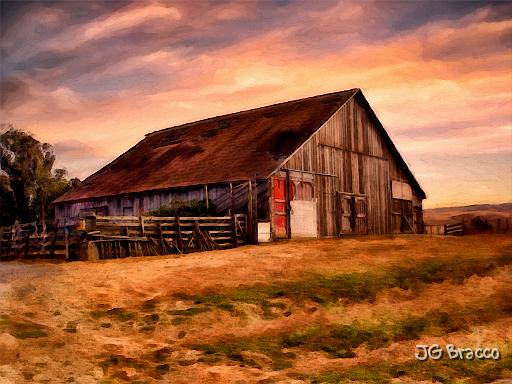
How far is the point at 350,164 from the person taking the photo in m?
30.2

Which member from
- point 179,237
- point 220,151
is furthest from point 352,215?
point 179,237

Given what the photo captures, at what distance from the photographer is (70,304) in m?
11.7

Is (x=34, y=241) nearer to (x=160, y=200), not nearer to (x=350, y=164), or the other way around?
(x=160, y=200)

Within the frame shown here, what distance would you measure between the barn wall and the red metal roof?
38cm

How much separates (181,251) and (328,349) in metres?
12.9

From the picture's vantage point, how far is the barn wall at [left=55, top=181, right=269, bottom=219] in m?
25.2

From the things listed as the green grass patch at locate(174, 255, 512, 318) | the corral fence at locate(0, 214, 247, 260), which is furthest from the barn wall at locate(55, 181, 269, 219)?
the green grass patch at locate(174, 255, 512, 318)

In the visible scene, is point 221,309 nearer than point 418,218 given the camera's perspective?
Yes

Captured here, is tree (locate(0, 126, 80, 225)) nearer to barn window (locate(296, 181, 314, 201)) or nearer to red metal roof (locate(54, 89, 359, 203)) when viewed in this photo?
red metal roof (locate(54, 89, 359, 203))

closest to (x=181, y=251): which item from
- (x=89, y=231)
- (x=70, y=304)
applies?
(x=89, y=231)

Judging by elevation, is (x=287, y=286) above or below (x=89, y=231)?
below

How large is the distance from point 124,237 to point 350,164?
47.2 feet

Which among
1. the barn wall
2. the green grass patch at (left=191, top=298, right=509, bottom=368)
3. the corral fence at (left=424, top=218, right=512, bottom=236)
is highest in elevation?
the barn wall

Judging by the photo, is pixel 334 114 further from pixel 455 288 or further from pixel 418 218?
pixel 455 288
